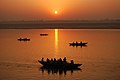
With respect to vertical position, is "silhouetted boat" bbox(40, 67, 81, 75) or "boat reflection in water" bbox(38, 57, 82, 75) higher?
"boat reflection in water" bbox(38, 57, 82, 75)

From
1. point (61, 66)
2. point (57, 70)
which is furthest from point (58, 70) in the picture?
point (61, 66)

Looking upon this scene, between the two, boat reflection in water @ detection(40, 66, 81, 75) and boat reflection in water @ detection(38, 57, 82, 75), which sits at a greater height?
boat reflection in water @ detection(38, 57, 82, 75)

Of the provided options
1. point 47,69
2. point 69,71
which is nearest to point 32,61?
point 47,69

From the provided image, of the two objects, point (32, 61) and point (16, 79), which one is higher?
point (32, 61)

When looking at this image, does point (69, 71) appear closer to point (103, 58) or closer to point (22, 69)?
point (22, 69)

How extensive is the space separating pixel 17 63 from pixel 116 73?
14.4 metres

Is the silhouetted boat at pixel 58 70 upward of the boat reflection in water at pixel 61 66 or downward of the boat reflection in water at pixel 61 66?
downward

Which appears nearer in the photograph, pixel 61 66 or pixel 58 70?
pixel 58 70

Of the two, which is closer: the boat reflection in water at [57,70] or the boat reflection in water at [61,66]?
the boat reflection in water at [57,70]

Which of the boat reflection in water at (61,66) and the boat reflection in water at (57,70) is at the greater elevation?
the boat reflection in water at (61,66)

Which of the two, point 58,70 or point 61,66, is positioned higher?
point 61,66

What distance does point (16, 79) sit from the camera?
108ft

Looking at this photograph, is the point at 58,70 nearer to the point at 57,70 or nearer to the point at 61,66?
the point at 57,70

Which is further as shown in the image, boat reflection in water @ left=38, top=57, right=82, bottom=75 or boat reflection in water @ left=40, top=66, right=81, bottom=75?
boat reflection in water @ left=38, top=57, right=82, bottom=75
